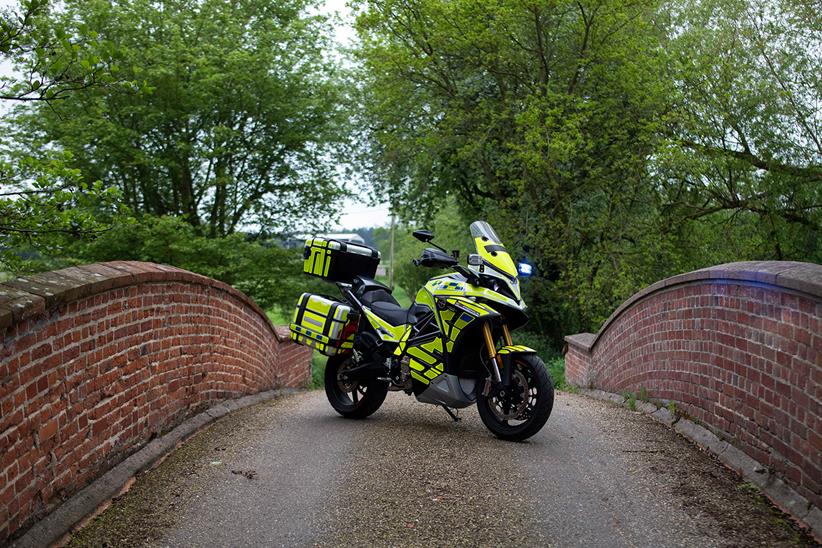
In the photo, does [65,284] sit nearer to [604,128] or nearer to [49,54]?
[49,54]

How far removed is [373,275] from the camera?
7.74 m

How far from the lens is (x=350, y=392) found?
7590 millimetres

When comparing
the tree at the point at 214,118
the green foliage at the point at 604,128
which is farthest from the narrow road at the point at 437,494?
the tree at the point at 214,118

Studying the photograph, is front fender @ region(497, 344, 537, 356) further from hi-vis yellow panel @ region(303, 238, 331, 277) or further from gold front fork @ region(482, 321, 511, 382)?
hi-vis yellow panel @ region(303, 238, 331, 277)

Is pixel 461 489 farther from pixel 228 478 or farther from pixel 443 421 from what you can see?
pixel 443 421

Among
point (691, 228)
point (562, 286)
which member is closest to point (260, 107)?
point (562, 286)

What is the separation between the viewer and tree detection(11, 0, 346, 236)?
2062cm

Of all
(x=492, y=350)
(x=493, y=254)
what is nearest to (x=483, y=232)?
(x=493, y=254)

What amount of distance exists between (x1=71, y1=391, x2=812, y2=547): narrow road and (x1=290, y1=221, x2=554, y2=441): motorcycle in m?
0.32

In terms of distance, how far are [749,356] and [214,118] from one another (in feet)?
62.8

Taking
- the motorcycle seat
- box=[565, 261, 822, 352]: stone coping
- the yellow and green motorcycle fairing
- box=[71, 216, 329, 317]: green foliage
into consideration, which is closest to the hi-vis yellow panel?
the motorcycle seat

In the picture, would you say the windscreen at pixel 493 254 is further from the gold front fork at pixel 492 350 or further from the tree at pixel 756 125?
the tree at pixel 756 125

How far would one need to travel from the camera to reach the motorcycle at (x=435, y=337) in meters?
5.86

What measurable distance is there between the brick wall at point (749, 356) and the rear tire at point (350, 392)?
2488 mm
